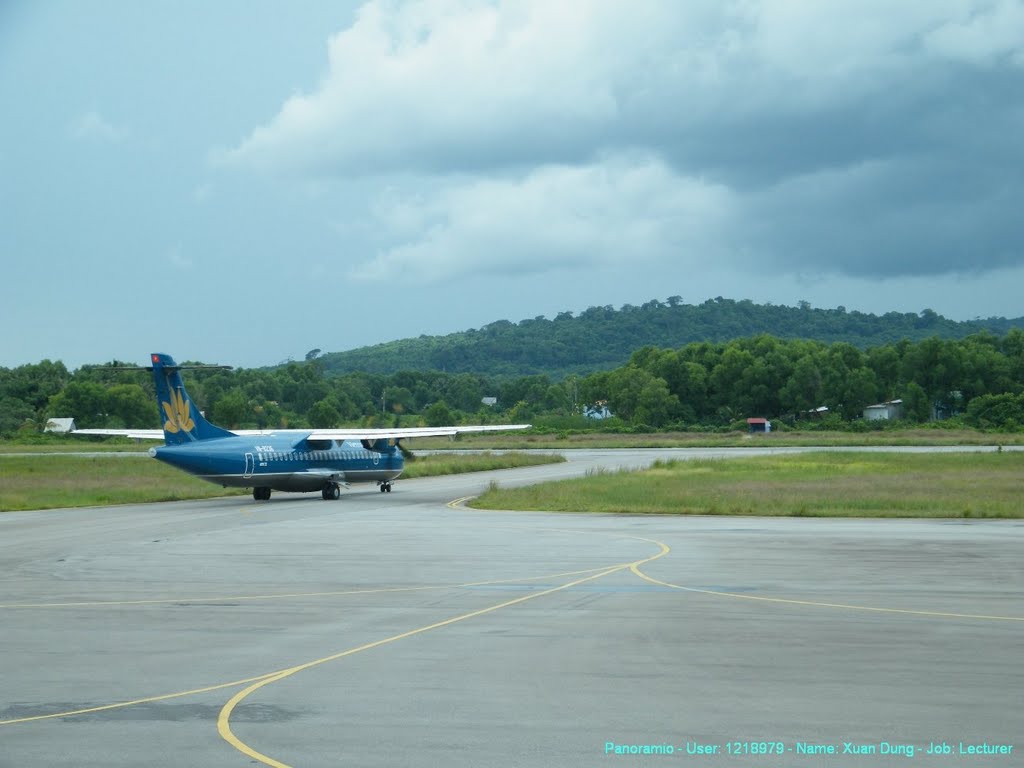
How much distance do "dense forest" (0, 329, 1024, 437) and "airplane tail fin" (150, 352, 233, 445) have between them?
3236 inches

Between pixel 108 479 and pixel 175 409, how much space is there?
21637 millimetres

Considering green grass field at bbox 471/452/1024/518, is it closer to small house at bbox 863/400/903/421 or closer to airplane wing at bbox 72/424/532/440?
airplane wing at bbox 72/424/532/440

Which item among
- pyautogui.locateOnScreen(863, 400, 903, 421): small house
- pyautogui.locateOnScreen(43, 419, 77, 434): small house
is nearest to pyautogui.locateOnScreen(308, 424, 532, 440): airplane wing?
pyautogui.locateOnScreen(43, 419, 77, 434): small house

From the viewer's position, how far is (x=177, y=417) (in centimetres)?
4350

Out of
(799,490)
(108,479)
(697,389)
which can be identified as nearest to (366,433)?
(799,490)

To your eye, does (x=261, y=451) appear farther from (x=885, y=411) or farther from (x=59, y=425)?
(x=885, y=411)

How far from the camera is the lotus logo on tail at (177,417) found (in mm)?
43438

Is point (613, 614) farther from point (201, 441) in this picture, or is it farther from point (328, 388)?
point (328, 388)

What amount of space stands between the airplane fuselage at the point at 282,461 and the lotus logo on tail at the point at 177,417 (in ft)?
2.39

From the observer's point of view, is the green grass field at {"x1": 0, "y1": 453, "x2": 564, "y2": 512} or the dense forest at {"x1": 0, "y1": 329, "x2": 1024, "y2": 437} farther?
the dense forest at {"x1": 0, "y1": 329, "x2": 1024, "y2": 437}

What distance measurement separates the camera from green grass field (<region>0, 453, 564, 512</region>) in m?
47.3

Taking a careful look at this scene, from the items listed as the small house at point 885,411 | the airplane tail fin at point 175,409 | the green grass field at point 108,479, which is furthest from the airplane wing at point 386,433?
the small house at point 885,411

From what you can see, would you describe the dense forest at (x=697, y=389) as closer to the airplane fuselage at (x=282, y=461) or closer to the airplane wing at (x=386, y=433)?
the airplane wing at (x=386, y=433)

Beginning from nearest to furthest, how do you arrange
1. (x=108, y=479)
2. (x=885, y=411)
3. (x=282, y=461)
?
(x=282, y=461)
(x=108, y=479)
(x=885, y=411)
